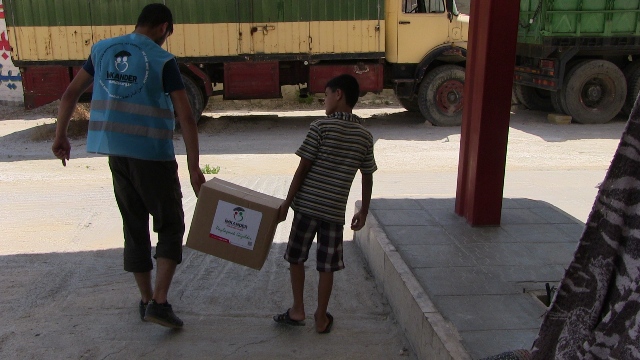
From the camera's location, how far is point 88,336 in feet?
12.1

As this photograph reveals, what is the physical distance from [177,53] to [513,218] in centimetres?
815

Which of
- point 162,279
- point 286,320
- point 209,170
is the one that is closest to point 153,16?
point 162,279

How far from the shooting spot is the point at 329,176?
3504 mm

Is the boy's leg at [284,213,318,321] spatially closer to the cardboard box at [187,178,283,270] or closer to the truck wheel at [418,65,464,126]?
the cardboard box at [187,178,283,270]

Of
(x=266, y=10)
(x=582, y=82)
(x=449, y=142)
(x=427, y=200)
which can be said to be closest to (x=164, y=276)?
(x=427, y=200)

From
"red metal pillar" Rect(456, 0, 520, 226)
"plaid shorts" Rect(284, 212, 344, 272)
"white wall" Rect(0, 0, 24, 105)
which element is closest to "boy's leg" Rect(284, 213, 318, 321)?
"plaid shorts" Rect(284, 212, 344, 272)

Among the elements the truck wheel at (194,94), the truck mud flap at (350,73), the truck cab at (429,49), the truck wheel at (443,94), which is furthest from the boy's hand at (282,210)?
the truck wheel at (443,94)

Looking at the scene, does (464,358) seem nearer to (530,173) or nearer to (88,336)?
(88,336)

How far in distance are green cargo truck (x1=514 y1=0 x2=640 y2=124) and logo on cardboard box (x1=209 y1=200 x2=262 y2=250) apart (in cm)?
926

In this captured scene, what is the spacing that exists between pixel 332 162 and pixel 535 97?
11.5m

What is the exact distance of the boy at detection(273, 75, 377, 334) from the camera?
3459mm

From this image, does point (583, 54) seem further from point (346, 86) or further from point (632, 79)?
point (346, 86)

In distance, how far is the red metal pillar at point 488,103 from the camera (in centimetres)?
459

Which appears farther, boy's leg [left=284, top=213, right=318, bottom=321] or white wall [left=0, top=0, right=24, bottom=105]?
white wall [left=0, top=0, right=24, bottom=105]
